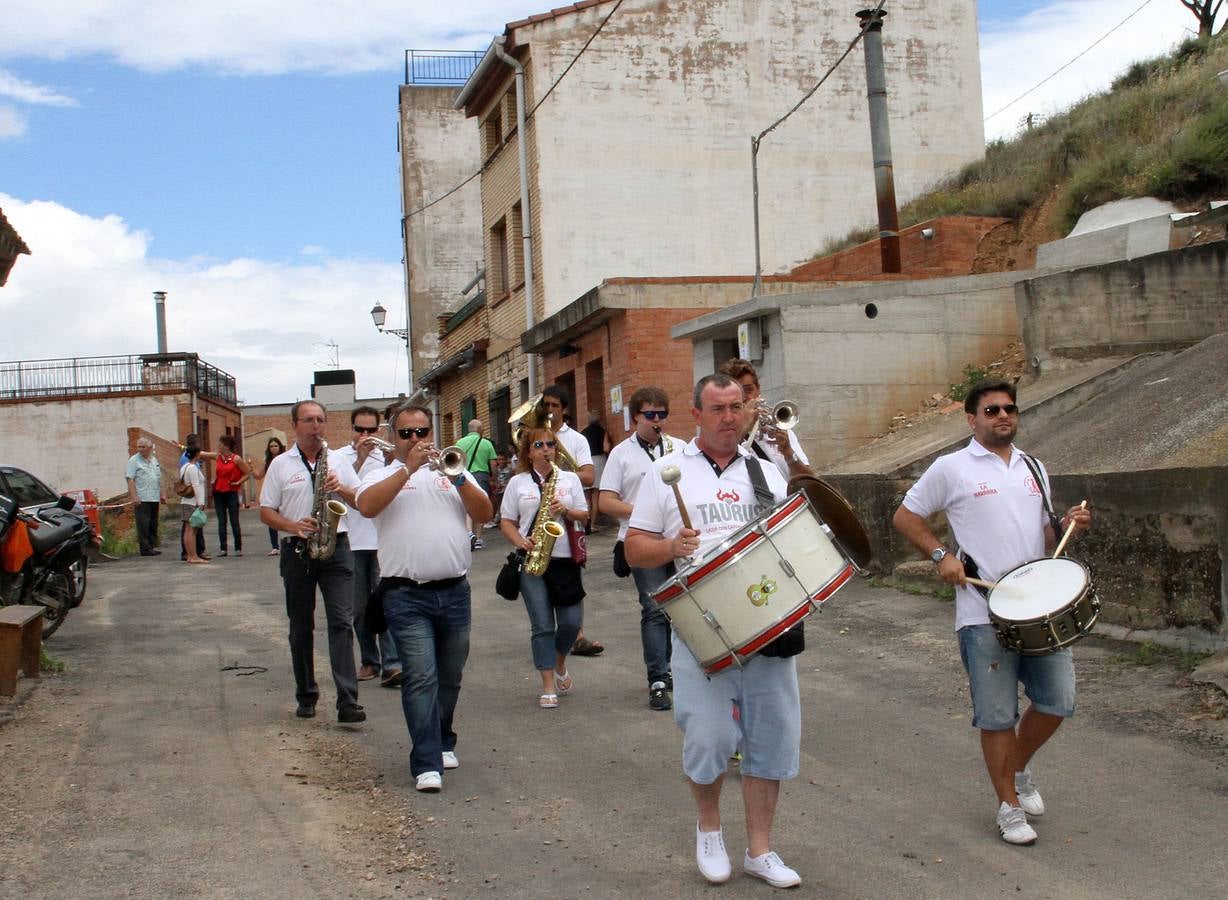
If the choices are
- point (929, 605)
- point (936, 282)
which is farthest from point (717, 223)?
point (929, 605)

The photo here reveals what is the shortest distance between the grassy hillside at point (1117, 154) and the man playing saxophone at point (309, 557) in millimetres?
13074

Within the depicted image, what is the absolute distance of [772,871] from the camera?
4695 mm

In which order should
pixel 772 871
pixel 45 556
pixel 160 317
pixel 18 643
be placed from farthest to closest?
pixel 160 317 < pixel 45 556 < pixel 18 643 < pixel 772 871

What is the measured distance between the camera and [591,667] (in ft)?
30.7

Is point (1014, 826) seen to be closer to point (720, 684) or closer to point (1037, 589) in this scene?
point (1037, 589)

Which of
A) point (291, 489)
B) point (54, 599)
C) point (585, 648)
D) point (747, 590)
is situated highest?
point (291, 489)

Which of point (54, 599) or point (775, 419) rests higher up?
point (775, 419)

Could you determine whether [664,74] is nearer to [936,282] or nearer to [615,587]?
[936,282]

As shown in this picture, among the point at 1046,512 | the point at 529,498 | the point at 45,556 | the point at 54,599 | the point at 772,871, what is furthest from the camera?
the point at 54,599

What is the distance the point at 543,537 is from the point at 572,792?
2.20 meters

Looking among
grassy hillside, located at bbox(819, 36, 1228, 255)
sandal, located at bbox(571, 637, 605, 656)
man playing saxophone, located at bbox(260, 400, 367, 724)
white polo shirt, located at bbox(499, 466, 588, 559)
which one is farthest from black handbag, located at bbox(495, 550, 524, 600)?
grassy hillside, located at bbox(819, 36, 1228, 255)

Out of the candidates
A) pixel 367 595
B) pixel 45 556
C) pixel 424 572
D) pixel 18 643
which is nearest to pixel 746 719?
pixel 424 572

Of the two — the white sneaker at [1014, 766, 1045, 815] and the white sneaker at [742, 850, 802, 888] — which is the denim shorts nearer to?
the white sneaker at [1014, 766, 1045, 815]

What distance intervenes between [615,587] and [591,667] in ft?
13.0
